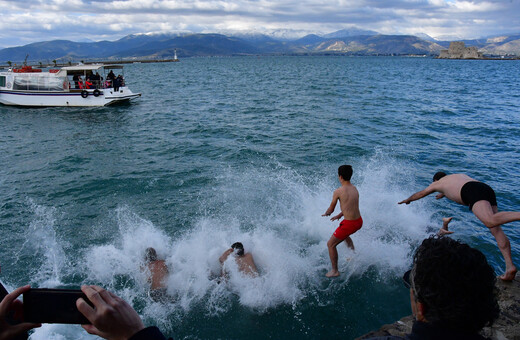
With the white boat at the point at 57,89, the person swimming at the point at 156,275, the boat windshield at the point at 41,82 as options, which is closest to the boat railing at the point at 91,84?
the white boat at the point at 57,89

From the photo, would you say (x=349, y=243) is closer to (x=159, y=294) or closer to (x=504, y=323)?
(x=504, y=323)

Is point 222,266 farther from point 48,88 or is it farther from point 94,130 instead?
point 48,88

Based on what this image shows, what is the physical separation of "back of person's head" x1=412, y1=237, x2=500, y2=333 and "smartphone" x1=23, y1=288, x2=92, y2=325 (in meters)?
1.91

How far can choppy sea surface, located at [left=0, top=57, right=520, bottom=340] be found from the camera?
6.48 m

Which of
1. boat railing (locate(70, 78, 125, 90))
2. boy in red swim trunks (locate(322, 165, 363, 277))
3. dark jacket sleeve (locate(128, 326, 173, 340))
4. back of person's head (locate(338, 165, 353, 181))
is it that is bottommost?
boy in red swim trunks (locate(322, 165, 363, 277))

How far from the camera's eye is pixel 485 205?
20.4 ft

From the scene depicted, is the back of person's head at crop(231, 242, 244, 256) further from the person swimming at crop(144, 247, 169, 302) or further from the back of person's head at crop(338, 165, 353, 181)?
the back of person's head at crop(338, 165, 353, 181)

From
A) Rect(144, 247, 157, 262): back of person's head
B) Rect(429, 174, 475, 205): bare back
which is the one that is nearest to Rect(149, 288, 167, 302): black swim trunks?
Rect(144, 247, 157, 262): back of person's head

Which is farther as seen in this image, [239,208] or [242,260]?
[239,208]

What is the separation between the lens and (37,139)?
1888 centimetres

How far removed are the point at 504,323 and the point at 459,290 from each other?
4.28 m

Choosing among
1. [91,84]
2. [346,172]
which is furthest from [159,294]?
[91,84]

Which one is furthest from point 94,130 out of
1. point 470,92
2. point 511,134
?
point 470,92

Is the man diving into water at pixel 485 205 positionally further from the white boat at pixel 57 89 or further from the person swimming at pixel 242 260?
the white boat at pixel 57 89
